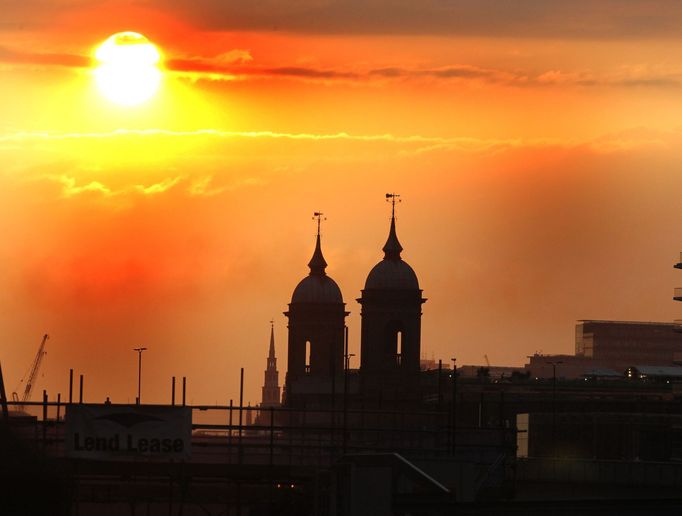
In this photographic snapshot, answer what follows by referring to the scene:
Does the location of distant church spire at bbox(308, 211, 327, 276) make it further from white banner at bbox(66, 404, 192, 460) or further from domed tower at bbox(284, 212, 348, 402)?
white banner at bbox(66, 404, 192, 460)

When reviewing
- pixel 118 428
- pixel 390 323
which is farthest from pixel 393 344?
pixel 118 428

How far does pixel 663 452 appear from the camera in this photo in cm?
11319

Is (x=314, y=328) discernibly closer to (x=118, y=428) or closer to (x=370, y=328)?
(x=370, y=328)

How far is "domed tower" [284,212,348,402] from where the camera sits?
16662 centimetres

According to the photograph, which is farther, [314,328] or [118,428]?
[314,328]

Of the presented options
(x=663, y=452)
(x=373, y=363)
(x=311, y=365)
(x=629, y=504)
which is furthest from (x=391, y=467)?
(x=311, y=365)

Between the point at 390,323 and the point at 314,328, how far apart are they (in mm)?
10201

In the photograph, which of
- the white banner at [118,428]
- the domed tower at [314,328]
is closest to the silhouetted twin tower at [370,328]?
the domed tower at [314,328]

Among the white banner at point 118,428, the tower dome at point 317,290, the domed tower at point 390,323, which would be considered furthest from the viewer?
the tower dome at point 317,290

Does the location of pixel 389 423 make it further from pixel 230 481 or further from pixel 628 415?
pixel 230 481

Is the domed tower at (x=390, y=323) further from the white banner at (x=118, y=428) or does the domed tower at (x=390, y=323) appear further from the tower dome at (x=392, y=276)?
the white banner at (x=118, y=428)

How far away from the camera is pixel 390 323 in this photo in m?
159

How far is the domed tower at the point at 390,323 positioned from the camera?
156750mm

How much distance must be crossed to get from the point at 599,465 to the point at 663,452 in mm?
23336
